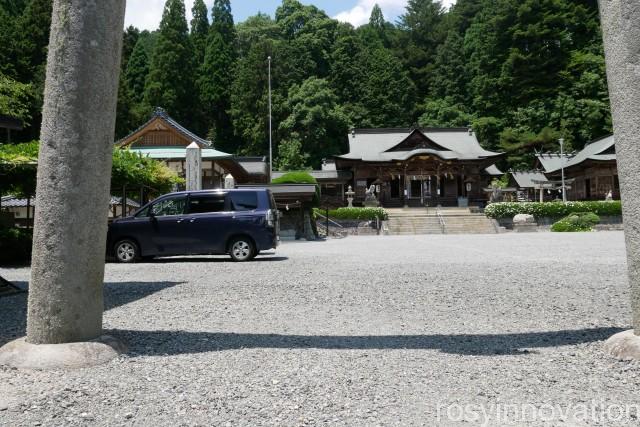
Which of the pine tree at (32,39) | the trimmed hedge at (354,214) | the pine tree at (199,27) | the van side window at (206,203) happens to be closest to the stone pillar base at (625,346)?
the van side window at (206,203)

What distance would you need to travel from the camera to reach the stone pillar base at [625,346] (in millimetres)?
3225

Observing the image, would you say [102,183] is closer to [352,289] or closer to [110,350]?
[110,350]

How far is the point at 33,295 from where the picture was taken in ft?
11.1

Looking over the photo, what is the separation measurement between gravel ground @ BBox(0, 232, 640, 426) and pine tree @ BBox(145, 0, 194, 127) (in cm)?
4262

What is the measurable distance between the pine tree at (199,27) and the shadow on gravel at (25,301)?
49.5 m

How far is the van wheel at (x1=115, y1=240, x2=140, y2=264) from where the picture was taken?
11.5 meters

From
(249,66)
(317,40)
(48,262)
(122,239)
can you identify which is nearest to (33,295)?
(48,262)

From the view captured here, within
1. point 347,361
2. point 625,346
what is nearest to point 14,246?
point 347,361

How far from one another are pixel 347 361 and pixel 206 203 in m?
8.82

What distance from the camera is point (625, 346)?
3.30 meters

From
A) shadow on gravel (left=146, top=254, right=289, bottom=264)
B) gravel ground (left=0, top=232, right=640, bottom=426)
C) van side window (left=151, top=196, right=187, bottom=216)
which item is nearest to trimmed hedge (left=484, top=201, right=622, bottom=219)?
shadow on gravel (left=146, top=254, right=289, bottom=264)

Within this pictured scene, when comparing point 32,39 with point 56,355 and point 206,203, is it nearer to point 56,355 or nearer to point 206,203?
point 206,203

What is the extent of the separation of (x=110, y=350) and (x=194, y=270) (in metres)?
6.15

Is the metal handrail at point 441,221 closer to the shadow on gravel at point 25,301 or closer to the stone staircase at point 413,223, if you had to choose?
the stone staircase at point 413,223
